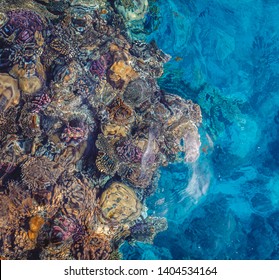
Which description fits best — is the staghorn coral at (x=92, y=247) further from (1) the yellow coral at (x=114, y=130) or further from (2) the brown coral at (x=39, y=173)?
(1) the yellow coral at (x=114, y=130)

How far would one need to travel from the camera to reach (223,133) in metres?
→ 7.38

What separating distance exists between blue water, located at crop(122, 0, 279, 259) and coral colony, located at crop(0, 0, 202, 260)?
109cm

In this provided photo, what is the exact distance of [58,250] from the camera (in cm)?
476

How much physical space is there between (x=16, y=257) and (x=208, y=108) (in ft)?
17.6

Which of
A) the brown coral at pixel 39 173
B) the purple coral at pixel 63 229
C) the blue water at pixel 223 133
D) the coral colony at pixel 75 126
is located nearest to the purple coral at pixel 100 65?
the coral colony at pixel 75 126

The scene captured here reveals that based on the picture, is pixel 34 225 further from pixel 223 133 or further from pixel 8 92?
pixel 223 133

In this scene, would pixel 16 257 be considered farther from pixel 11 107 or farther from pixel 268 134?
pixel 268 134

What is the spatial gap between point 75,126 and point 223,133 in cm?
409

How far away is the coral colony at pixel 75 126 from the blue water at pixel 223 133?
3.59 ft

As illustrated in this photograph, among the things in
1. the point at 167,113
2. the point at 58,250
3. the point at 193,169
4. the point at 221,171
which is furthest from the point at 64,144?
the point at 221,171

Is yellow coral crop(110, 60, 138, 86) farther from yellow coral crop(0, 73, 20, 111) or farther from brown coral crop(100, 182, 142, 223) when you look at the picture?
brown coral crop(100, 182, 142, 223)

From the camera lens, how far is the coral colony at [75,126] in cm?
463

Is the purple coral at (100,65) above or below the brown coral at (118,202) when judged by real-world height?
above

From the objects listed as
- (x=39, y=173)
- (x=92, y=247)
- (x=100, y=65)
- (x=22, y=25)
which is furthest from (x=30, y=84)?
(x=92, y=247)
